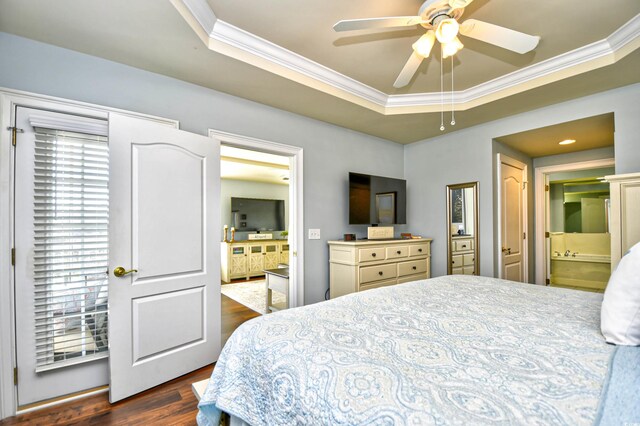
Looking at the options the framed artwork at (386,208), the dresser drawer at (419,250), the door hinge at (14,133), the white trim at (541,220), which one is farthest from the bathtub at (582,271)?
the door hinge at (14,133)

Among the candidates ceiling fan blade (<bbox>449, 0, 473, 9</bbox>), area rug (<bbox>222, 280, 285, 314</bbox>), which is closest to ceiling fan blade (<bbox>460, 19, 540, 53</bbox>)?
ceiling fan blade (<bbox>449, 0, 473, 9</bbox>)

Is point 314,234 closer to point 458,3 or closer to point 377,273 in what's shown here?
point 377,273

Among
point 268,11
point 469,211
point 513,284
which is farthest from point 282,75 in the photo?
point 469,211

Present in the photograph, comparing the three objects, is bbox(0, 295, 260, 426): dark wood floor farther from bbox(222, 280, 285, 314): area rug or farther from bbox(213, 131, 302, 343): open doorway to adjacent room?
bbox(222, 280, 285, 314): area rug

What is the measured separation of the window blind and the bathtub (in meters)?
6.35

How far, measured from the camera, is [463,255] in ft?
12.2

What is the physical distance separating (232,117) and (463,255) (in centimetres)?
322

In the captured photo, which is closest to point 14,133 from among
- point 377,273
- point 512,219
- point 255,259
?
→ point 377,273

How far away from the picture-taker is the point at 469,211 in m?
3.66

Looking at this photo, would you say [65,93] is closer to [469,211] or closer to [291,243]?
[291,243]

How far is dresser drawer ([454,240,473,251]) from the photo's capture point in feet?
12.0

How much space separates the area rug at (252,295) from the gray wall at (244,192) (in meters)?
1.50

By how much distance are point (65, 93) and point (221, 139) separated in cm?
109

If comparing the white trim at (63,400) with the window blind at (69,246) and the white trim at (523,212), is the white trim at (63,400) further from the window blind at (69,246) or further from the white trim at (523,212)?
the white trim at (523,212)
